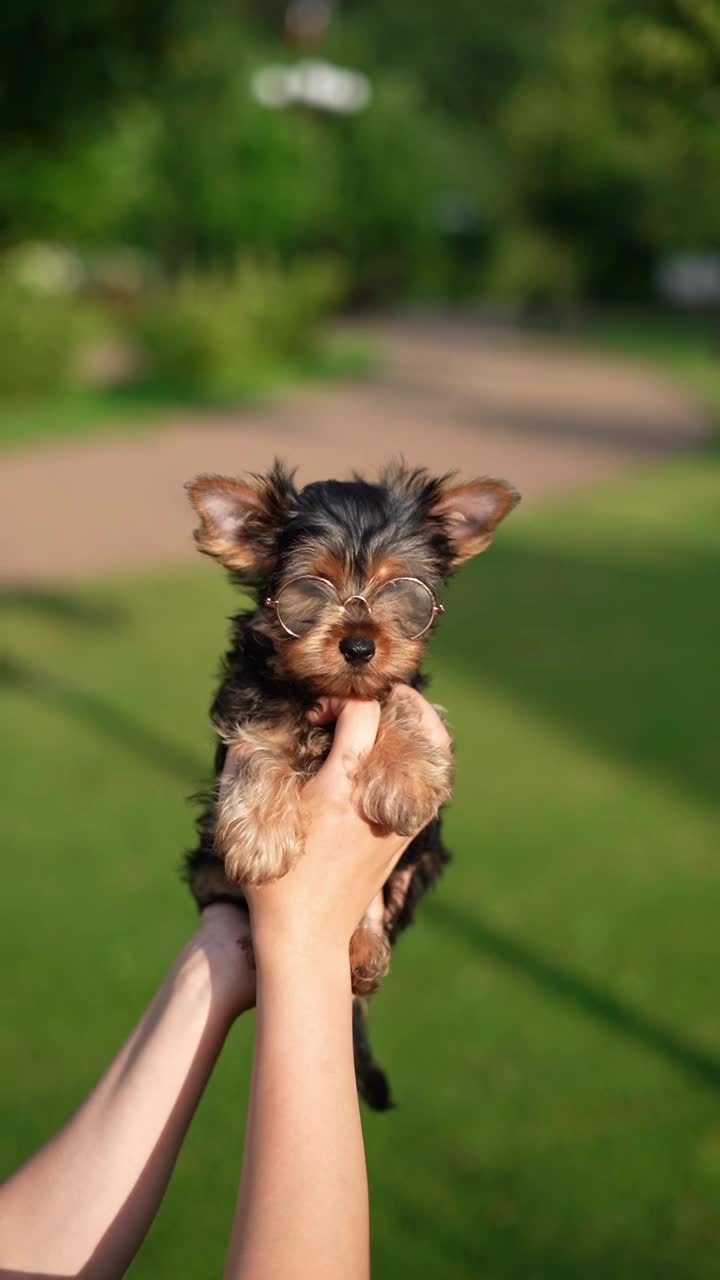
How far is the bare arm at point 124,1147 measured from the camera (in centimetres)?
234

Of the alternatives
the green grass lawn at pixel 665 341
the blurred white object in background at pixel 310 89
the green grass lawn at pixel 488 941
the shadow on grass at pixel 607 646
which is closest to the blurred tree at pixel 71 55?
the green grass lawn at pixel 488 941

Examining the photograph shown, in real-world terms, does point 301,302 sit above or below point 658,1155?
above

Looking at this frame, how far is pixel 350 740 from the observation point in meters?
2.54

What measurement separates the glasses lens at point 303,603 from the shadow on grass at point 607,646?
4908mm

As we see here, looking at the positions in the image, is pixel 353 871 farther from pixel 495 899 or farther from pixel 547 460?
pixel 547 460

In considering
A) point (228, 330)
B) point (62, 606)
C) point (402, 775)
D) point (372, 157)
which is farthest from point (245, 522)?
point (372, 157)

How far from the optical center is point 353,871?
7.74 feet

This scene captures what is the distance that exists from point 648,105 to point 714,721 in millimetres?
8596

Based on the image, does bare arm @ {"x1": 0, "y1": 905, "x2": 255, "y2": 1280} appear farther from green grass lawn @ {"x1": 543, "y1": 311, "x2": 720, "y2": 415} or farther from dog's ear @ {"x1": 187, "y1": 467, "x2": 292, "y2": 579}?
green grass lawn @ {"x1": 543, "y1": 311, "x2": 720, "y2": 415}

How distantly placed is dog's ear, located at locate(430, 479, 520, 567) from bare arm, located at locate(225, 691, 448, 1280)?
767mm

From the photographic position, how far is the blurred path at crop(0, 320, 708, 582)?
13.8 m

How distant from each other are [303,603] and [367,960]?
70 cm

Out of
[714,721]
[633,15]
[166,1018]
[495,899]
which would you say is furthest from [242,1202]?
[633,15]

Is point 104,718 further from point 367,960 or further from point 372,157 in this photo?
point 372,157
